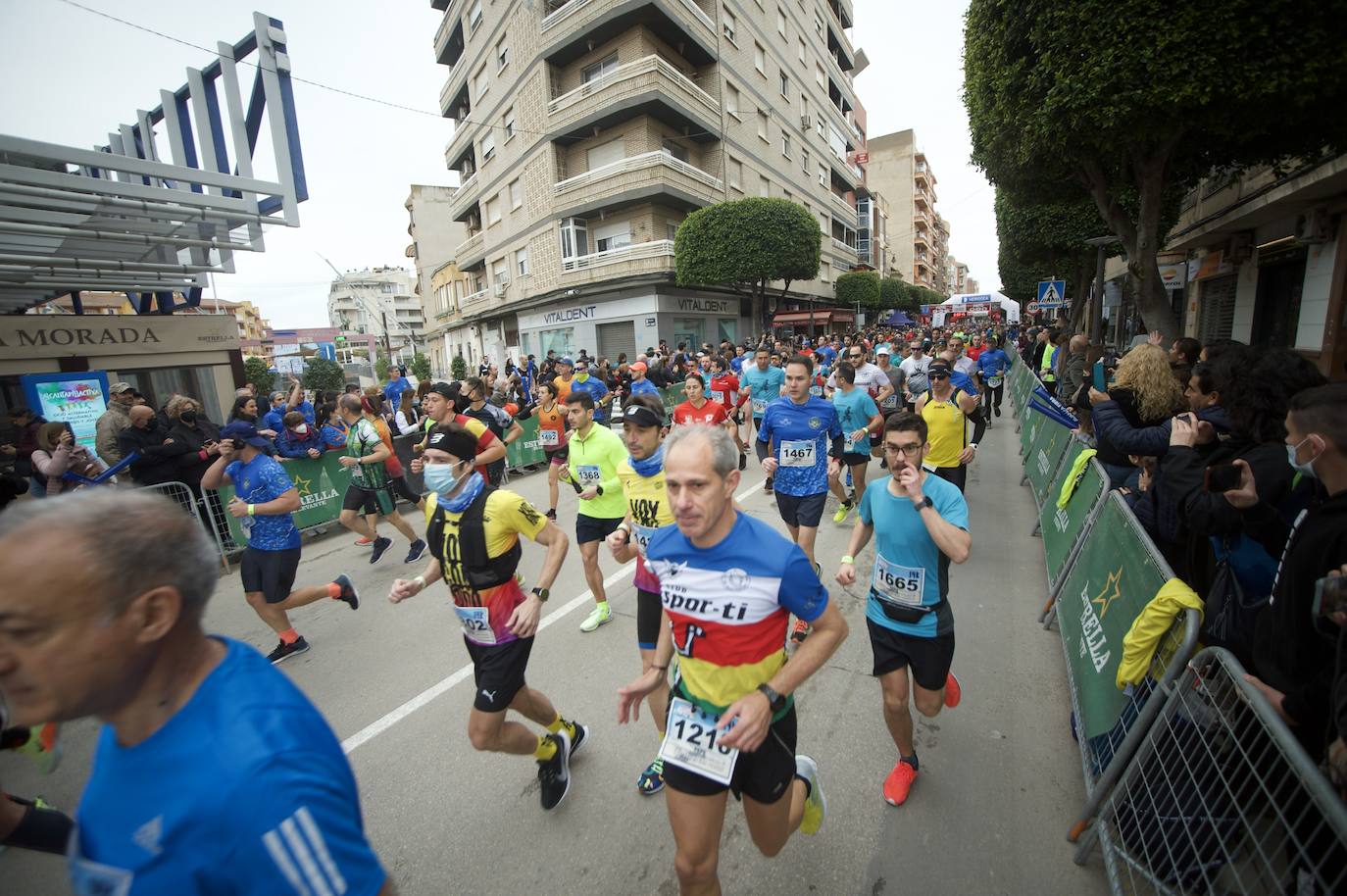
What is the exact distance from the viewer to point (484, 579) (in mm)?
2760

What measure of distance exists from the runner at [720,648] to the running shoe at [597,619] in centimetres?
251

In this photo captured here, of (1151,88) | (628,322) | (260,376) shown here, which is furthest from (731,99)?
(260,376)

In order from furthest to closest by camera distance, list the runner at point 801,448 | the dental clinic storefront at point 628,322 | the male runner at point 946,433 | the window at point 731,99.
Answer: the window at point 731,99
the dental clinic storefront at point 628,322
the male runner at point 946,433
the runner at point 801,448

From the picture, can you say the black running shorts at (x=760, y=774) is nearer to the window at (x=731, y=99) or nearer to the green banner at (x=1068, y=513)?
the green banner at (x=1068, y=513)

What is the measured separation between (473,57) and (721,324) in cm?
1921

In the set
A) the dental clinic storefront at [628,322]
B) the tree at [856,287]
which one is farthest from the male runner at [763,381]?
the tree at [856,287]

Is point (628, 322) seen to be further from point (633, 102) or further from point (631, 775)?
point (631, 775)

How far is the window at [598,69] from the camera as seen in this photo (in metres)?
22.4

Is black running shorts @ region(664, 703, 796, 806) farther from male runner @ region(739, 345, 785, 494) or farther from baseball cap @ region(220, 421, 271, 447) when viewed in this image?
male runner @ region(739, 345, 785, 494)

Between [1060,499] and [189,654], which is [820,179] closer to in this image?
[1060,499]

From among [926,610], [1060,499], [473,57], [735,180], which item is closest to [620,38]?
[735,180]

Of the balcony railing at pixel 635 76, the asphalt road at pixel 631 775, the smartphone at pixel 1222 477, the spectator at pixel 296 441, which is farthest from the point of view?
the balcony railing at pixel 635 76

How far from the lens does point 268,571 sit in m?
4.39

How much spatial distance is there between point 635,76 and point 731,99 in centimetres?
683
